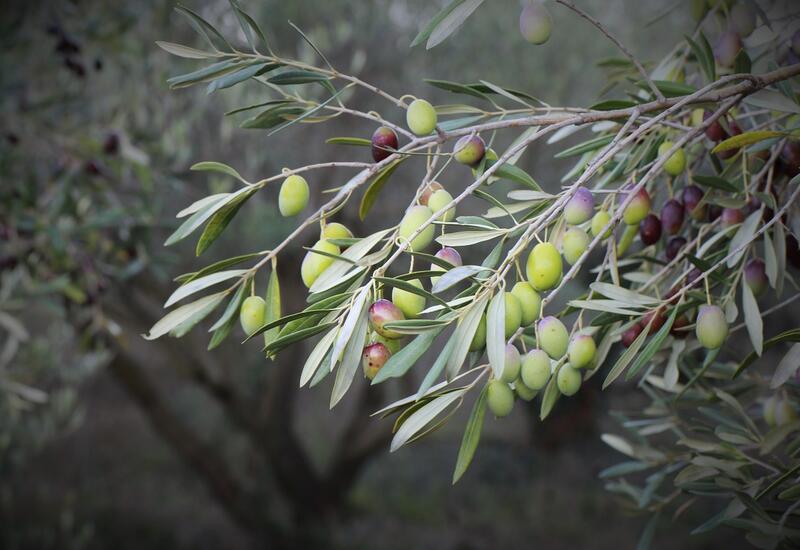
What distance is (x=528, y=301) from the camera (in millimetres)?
760

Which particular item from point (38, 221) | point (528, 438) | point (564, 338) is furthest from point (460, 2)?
point (528, 438)

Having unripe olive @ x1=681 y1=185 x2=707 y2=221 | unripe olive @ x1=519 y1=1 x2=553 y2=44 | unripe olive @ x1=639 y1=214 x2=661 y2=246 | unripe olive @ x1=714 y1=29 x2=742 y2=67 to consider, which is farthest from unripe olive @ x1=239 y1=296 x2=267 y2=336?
unripe olive @ x1=714 y1=29 x2=742 y2=67

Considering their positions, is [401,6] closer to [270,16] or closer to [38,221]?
[270,16]

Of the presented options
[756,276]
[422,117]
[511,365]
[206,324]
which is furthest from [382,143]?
[206,324]

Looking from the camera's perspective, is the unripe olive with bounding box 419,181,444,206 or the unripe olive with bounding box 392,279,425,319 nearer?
the unripe olive with bounding box 392,279,425,319

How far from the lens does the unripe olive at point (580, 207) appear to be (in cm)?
82

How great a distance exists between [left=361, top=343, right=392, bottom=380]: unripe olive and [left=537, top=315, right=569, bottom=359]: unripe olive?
0.58 ft

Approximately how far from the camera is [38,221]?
2033 mm

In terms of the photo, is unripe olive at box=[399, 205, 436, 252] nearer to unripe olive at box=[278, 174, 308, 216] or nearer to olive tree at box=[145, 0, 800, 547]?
olive tree at box=[145, 0, 800, 547]

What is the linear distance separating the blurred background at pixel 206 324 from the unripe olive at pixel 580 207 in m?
0.43

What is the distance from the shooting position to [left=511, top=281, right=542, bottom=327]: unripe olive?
0.76m

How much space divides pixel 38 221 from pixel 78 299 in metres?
0.27

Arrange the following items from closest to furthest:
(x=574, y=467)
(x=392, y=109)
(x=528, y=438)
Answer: (x=392, y=109), (x=574, y=467), (x=528, y=438)

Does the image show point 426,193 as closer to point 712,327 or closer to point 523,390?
point 523,390
